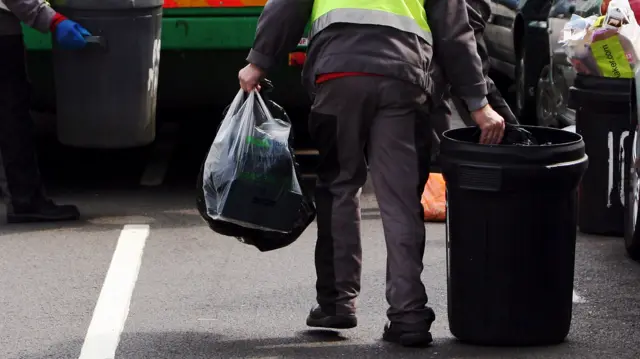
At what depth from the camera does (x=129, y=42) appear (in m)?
7.21

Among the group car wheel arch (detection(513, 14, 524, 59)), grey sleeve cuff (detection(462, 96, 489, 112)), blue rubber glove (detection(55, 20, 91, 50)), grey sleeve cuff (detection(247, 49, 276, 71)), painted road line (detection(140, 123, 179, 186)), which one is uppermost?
grey sleeve cuff (detection(247, 49, 276, 71))

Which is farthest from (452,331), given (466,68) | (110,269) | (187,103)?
(187,103)

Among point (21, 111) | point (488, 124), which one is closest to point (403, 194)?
point (488, 124)

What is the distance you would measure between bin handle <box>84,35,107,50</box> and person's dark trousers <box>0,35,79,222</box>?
322 mm

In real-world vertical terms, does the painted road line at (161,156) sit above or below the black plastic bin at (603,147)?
below

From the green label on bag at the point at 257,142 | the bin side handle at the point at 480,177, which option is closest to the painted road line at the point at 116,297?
the green label on bag at the point at 257,142

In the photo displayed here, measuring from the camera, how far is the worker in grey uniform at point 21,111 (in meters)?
6.85

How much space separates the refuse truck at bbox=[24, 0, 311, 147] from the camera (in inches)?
299

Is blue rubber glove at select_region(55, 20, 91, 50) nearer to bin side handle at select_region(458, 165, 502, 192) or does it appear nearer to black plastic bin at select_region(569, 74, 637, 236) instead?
black plastic bin at select_region(569, 74, 637, 236)

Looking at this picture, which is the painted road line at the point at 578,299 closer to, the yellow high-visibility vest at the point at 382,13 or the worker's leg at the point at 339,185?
the worker's leg at the point at 339,185

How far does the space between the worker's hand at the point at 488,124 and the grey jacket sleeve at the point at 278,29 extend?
67 centimetres

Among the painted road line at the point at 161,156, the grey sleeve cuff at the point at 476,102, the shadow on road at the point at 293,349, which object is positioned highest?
the grey sleeve cuff at the point at 476,102

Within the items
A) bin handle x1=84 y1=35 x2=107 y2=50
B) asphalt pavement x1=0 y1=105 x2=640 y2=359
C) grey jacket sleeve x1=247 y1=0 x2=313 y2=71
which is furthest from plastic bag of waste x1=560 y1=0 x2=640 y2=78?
bin handle x1=84 y1=35 x2=107 y2=50

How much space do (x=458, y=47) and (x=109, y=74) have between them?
9.51ft
